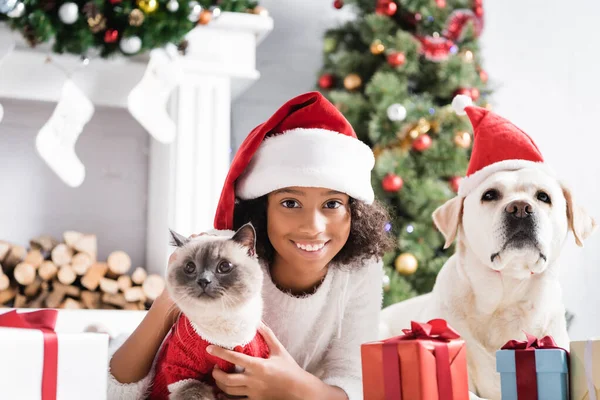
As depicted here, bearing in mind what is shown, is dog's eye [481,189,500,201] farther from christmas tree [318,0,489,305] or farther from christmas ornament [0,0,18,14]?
christmas ornament [0,0,18,14]

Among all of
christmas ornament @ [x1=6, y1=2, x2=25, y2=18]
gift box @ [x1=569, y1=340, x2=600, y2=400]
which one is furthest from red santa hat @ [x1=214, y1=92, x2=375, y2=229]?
christmas ornament @ [x1=6, y1=2, x2=25, y2=18]

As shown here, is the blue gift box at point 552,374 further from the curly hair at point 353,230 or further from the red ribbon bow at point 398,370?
the curly hair at point 353,230

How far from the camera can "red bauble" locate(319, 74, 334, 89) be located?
10.2 ft

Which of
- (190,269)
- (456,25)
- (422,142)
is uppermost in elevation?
(456,25)

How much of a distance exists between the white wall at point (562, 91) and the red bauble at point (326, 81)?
2.75 feet

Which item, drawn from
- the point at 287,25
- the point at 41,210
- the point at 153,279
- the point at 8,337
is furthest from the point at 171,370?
the point at 287,25

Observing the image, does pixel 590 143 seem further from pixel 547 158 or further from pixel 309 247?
pixel 309 247

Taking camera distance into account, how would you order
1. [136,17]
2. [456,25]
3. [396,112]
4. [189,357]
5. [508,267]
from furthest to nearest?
[456,25]
[396,112]
[136,17]
[508,267]
[189,357]

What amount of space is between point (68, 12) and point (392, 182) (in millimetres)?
1333

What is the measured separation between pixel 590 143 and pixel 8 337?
286cm

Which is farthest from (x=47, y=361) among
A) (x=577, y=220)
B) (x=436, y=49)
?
(x=436, y=49)

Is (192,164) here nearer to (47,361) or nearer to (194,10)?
(194,10)

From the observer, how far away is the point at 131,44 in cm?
249

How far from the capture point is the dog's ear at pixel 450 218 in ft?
6.34
